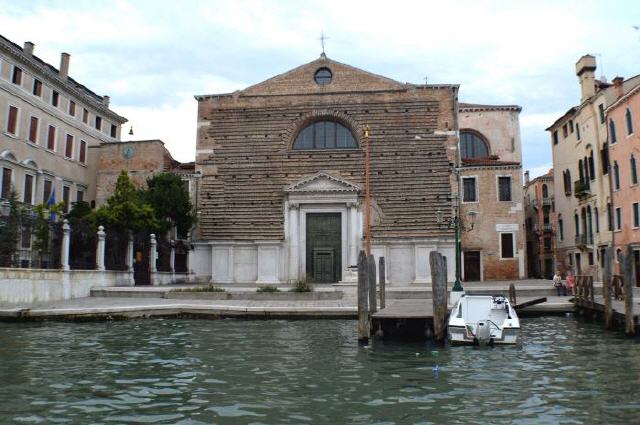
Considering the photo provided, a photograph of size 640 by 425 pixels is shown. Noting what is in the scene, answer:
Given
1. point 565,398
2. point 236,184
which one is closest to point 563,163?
point 236,184

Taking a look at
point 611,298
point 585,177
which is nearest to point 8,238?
point 611,298

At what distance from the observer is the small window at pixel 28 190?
27.1 m

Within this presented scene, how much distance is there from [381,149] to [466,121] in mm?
8472

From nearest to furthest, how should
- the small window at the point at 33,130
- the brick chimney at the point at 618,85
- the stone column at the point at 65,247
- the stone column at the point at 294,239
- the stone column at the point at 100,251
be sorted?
the stone column at the point at 65,247 → the stone column at the point at 100,251 → the brick chimney at the point at 618,85 → the small window at the point at 33,130 → the stone column at the point at 294,239

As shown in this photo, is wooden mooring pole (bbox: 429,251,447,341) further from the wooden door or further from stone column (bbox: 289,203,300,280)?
the wooden door

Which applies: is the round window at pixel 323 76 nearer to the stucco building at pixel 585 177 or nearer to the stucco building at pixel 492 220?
the stucco building at pixel 492 220

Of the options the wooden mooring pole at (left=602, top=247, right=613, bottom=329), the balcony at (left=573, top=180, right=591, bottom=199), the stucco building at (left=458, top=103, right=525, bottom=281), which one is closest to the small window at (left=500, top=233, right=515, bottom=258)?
the stucco building at (left=458, top=103, right=525, bottom=281)

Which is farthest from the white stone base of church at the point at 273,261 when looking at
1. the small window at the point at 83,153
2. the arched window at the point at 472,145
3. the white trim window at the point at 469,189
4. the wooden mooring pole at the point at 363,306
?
the wooden mooring pole at the point at 363,306

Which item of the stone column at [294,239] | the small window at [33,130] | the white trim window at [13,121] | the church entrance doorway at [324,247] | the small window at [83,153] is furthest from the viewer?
the small window at [83,153]

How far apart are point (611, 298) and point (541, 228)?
27757 millimetres

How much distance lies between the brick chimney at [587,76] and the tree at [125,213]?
2293 cm

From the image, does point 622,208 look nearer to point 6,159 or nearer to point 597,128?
point 597,128

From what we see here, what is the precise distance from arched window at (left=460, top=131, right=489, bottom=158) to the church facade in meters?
6.04

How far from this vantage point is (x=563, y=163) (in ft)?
109
